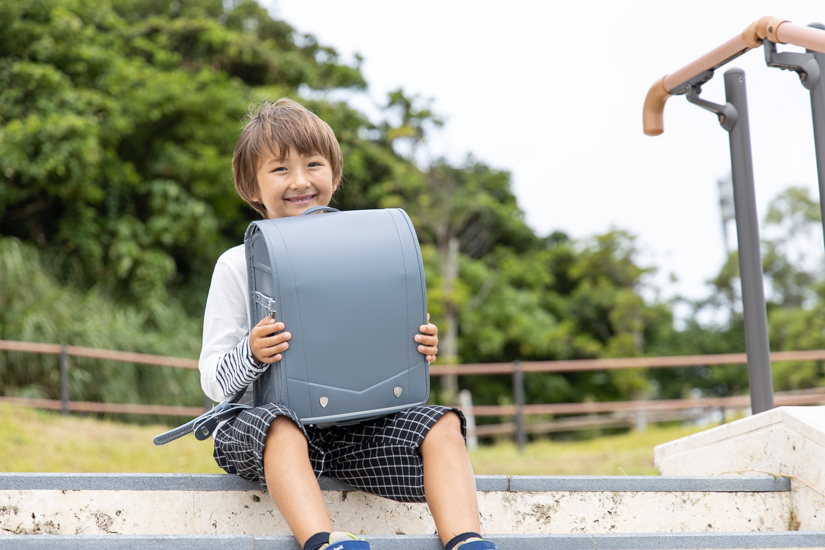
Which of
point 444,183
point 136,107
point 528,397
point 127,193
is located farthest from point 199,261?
point 528,397

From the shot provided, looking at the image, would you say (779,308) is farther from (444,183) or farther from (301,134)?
(301,134)

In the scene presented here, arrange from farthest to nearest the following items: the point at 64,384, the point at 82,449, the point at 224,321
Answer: the point at 64,384, the point at 82,449, the point at 224,321

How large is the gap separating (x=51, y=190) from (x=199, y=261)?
2.59 m

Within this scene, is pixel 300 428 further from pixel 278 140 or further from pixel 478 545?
pixel 278 140

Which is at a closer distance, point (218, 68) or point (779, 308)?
point (218, 68)

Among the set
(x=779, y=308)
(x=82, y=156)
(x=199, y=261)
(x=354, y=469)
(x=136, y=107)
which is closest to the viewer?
(x=354, y=469)

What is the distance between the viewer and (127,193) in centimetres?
1013

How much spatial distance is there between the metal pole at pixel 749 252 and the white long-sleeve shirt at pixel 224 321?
59.0 inches

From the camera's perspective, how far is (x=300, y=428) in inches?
64.6

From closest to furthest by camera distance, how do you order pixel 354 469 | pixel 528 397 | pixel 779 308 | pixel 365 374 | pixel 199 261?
1. pixel 365 374
2. pixel 354 469
3. pixel 199 261
4. pixel 528 397
5. pixel 779 308

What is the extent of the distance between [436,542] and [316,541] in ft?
0.81

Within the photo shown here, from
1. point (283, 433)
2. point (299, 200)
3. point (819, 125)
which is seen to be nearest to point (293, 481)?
point (283, 433)

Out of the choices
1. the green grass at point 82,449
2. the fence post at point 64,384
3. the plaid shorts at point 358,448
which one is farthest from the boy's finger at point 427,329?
the fence post at point 64,384

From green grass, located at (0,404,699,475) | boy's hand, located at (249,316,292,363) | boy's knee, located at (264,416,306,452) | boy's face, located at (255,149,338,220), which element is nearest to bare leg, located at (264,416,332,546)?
boy's knee, located at (264,416,306,452)
